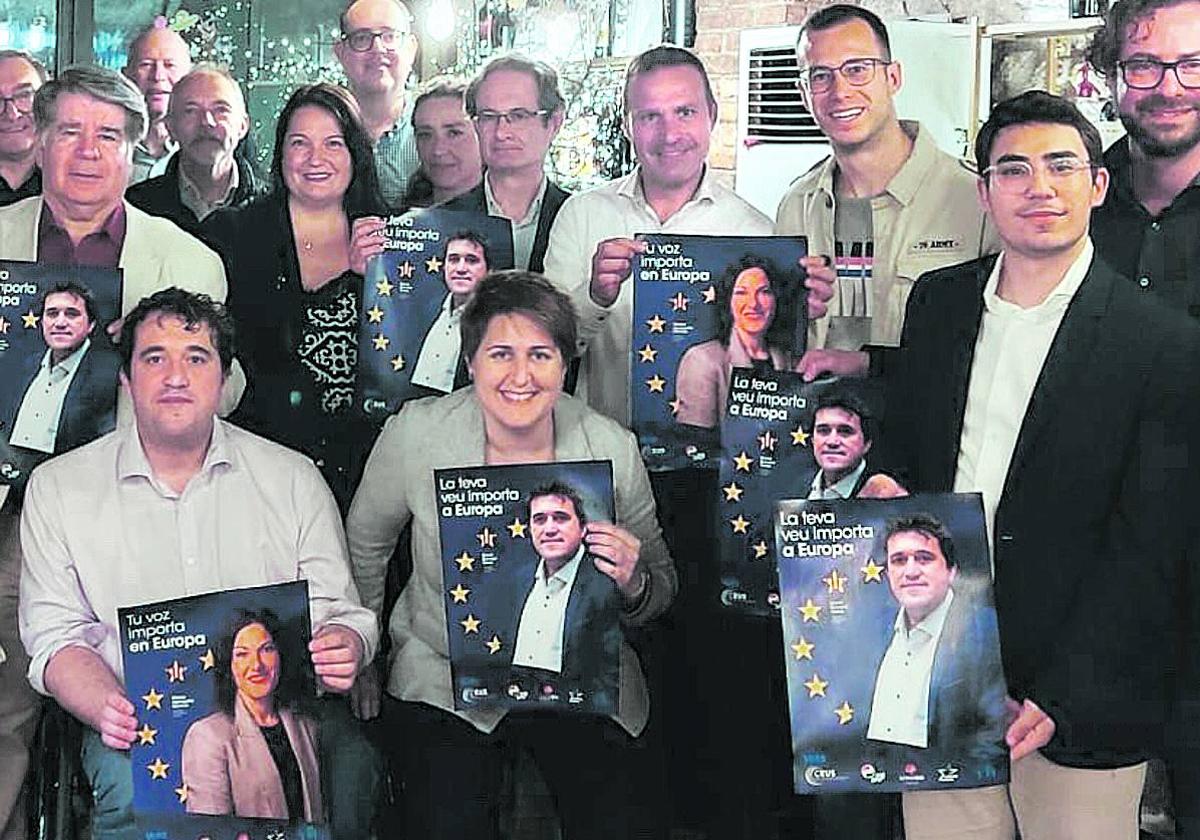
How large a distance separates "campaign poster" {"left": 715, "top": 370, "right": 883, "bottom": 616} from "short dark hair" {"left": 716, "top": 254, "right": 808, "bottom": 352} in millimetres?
112

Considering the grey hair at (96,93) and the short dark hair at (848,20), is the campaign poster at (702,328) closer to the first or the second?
the short dark hair at (848,20)

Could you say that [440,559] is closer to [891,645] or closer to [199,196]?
[891,645]

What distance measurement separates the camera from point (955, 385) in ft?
8.70

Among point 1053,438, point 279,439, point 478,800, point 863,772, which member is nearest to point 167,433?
point 279,439

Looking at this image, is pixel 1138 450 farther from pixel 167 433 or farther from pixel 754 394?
pixel 167 433

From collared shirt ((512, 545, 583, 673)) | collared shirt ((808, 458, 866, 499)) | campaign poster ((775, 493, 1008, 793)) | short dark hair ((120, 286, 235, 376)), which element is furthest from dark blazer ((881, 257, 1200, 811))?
short dark hair ((120, 286, 235, 376))

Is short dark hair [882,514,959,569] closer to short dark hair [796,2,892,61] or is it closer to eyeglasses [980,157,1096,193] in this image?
eyeglasses [980,157,1096,193]

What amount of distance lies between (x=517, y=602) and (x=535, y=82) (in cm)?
111

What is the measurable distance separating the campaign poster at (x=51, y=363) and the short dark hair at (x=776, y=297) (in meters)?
1.10

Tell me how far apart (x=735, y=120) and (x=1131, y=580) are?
1309 millimetres

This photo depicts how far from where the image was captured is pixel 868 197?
9.87ft

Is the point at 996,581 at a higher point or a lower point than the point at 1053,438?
lower

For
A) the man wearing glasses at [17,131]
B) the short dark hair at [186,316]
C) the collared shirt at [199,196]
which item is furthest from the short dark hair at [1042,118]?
the man wearing glasses at [17,131]

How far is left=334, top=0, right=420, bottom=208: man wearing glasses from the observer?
321cm
